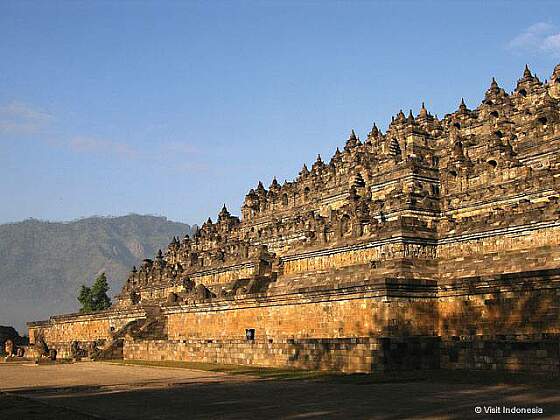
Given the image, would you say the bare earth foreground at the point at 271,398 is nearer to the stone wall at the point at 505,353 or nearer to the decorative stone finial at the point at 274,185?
the stone wall at the point at 505,353

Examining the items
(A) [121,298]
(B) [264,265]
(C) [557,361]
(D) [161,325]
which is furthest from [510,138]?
(A) [121,298]

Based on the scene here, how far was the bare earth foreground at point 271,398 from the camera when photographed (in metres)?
16.2

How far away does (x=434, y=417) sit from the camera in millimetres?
14617

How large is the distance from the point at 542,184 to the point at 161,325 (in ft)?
88.0

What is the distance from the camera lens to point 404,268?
3272cm

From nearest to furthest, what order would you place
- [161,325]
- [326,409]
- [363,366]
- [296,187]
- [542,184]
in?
1. [326,409]
2. [363,366]
3. [542,184]
4. [161,325]
5. [296,187]

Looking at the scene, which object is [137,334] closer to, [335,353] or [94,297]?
[335,353]

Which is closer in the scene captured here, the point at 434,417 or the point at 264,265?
the point at 434,417

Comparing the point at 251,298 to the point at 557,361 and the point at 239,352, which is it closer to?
the point at 239,352

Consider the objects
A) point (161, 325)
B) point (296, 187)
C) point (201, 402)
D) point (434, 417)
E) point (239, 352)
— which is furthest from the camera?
point (296, 187)

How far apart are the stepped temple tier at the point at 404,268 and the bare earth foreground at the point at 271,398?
125 inches

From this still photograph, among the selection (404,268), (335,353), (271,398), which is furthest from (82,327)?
(271,398)

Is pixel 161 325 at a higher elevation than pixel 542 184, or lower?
lower

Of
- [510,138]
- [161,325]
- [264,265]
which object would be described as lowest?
[161,325]
